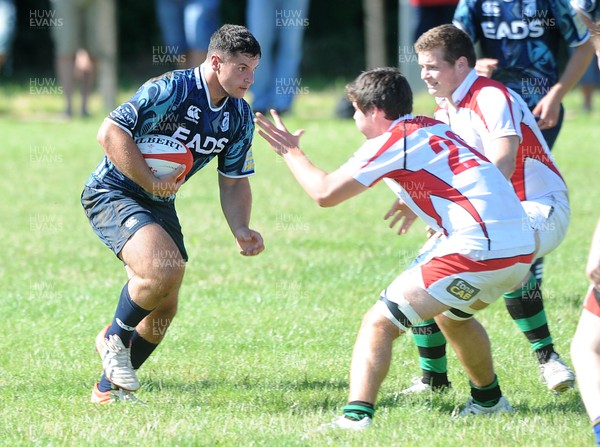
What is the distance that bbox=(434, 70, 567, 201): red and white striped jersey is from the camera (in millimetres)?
5012

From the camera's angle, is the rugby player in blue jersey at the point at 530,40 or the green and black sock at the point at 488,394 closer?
the green and black sock at the point at 488,394

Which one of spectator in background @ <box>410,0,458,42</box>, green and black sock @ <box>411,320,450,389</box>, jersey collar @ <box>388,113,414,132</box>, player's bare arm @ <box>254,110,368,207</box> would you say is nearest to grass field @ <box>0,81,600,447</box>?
green and black sock @ <box>411,320,450,389</box>

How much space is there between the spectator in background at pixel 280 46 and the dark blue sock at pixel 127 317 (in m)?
9.39

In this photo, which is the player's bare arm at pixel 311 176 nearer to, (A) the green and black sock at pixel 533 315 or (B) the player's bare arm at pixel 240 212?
(B) the player's bare arm at pixel 240 212

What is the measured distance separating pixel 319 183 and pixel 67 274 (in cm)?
397

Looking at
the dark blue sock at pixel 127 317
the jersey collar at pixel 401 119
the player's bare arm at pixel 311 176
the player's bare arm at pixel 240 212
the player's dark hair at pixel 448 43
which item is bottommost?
the dark blue sock at pixel 127 317

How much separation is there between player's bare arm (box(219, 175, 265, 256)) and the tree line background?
675 inches

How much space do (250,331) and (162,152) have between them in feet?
5.53

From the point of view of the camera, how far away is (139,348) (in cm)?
527

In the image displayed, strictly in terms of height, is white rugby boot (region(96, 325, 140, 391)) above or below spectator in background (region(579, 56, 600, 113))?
below

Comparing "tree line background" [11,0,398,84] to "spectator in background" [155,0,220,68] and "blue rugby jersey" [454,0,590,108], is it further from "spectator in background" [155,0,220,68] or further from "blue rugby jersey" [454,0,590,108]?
"blue rugby jersey" [454,0,590,108]

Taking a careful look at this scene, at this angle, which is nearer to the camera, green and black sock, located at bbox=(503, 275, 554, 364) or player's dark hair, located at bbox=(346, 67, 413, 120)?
player's dark hair, located at bbox=(346, 67, 413, 120)

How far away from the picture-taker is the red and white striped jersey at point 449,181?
173 inches

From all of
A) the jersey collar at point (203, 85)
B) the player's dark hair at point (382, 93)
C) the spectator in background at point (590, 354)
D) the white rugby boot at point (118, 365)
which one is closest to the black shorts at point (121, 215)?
the white rugby boot at point (118, 365)
